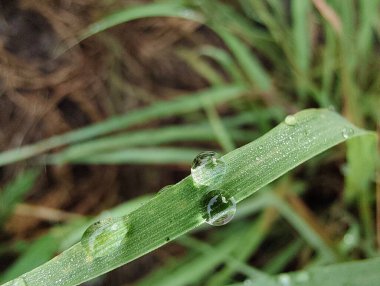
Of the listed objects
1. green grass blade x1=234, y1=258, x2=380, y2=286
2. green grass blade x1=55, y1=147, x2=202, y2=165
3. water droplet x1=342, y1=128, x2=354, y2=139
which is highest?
green grass blade x1=55, y1=147, x2=202, y2=165

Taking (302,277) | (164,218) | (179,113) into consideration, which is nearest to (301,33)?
(179,113)

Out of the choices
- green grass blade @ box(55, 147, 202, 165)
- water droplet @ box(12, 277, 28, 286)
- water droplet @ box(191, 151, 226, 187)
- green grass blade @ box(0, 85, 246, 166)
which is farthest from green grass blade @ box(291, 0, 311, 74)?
water droplet @ box(12, 277, 28, 286)

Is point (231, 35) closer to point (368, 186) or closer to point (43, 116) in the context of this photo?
point (368, 186)

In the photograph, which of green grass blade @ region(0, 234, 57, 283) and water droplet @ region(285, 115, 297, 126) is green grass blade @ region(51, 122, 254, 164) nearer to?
green grass blade @ region(0, 234, 57, 283)

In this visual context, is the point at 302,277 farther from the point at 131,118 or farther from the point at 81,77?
the point at 81,77

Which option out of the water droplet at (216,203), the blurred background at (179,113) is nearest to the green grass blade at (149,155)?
the blurred background at (179,113)

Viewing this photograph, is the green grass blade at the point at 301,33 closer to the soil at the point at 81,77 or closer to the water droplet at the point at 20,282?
the soil at the point at 81,77

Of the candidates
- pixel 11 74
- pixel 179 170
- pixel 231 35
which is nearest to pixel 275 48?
pixel 231 35
